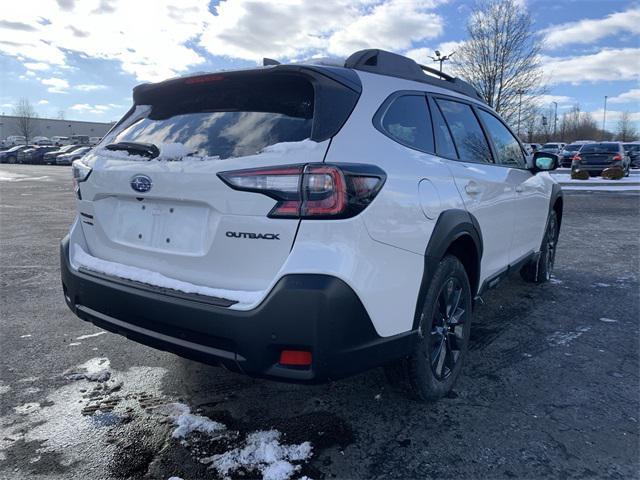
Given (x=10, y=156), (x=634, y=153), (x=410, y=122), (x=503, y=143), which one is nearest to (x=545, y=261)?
(x=503, y=143)

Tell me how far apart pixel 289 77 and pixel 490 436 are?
82.6 inches

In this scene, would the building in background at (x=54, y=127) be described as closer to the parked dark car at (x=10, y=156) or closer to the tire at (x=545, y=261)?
the parked dark car at (x=10, y=156)

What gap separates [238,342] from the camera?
7.25 feet

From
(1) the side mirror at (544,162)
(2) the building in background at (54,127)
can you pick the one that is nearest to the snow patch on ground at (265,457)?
(1) the side mirror at (544,162)

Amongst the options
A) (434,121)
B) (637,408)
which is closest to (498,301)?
(637,408)

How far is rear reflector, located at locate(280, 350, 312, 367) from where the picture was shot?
2.19m

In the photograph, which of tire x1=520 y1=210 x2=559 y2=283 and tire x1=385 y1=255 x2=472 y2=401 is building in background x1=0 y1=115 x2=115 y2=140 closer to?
tire x1=520 y1=210 x2=559 y2=283

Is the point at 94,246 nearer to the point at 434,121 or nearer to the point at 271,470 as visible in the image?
the point at 271,470

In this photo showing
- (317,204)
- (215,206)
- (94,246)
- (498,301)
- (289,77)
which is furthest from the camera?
(498,301)

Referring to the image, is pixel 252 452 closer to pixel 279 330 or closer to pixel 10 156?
pixel 279 330

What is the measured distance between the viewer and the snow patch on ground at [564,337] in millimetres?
3996

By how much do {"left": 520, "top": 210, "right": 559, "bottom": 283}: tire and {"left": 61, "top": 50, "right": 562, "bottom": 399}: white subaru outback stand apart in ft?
8.68

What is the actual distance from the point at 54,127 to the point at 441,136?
11737 cm

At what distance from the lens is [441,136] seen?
10.5 ft
